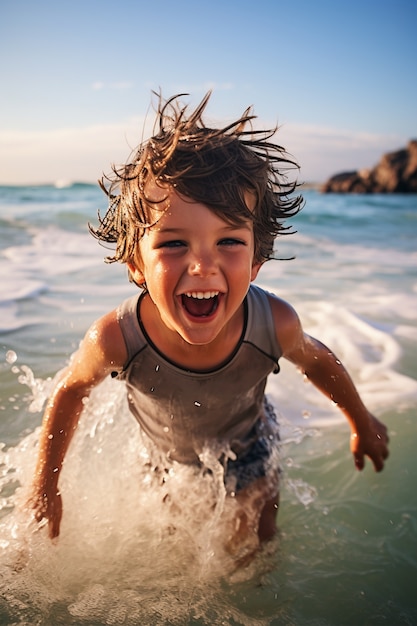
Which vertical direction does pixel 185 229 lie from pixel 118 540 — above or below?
above

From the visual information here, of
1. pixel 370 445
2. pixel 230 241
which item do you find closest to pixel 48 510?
pixel 230 241

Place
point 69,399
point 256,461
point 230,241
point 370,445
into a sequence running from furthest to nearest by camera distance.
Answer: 1. point 256,461
2. point 370,445
3. point 69,399
4. point 230,241

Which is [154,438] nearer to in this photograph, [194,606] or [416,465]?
[194,606]

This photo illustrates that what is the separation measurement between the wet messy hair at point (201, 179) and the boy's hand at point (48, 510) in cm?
92

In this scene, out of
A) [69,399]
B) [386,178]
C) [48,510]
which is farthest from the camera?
[386,178]

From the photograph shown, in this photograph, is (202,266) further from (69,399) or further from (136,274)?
(69,399)

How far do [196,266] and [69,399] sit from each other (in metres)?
0.77

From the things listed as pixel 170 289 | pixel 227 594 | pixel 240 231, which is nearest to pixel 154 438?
pixel 227 594

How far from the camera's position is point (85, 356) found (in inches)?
84.3

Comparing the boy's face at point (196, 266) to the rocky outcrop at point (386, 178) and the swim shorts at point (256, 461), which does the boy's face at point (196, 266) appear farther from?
the rocky outcrop at point (386, 178)

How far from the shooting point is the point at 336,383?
7.75 feet

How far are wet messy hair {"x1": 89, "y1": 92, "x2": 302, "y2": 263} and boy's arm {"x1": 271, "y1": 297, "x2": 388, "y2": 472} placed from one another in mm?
324

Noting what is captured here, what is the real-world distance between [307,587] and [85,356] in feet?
3.81

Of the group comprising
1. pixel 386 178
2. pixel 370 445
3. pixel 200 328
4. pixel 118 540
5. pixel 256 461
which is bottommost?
pixel 386 178
